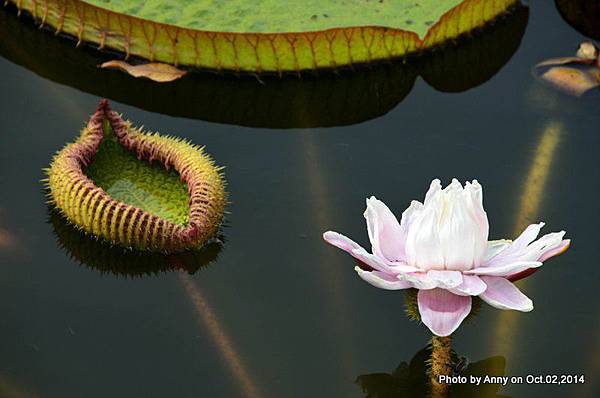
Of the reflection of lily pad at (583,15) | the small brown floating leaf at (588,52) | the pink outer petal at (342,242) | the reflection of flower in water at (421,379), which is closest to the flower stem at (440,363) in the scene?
the reflection of flower in water at (421,379)

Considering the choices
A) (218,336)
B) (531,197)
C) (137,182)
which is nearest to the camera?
(218,336)

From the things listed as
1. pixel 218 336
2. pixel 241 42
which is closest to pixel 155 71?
pixel 241 42

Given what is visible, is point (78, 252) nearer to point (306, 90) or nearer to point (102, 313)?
point (102, 313)

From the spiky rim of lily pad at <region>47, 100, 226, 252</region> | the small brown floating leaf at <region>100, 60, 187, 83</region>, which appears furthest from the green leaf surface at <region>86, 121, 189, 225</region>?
the small brown floating leaf at <region>100, 60, 187, 83</region>

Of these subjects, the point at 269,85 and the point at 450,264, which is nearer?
the point at 450,264

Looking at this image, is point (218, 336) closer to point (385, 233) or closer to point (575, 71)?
point (385, 233)

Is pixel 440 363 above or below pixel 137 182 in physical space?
below

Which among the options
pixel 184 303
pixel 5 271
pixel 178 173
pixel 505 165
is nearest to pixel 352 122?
→ pixel 505 165
